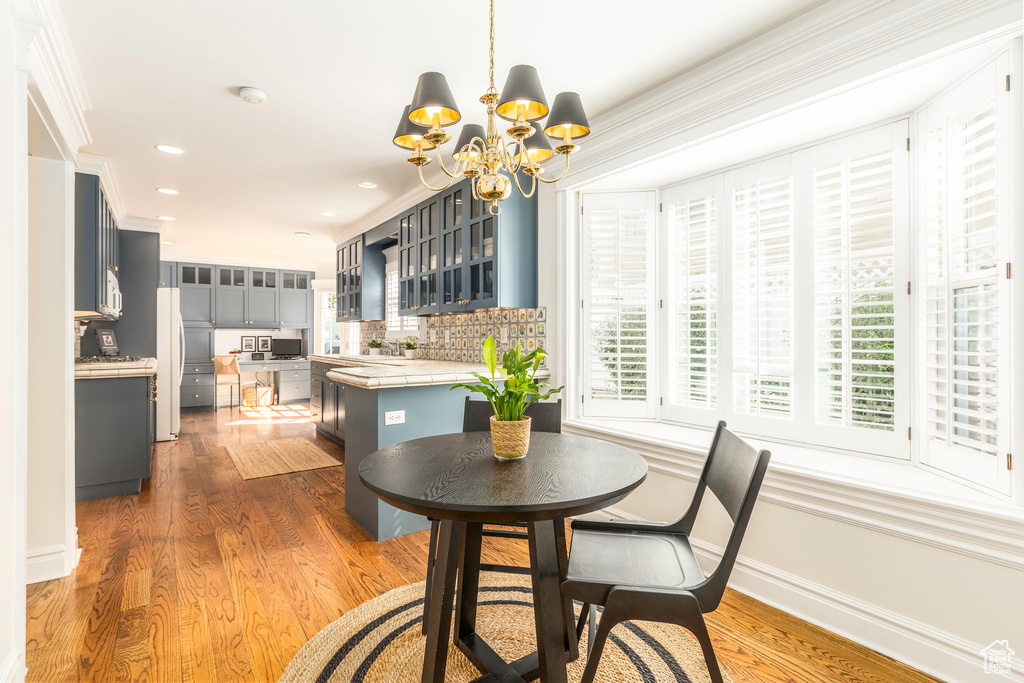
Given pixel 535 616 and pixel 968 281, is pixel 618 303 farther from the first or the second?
pixel 535 616

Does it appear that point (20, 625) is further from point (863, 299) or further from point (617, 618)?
point (863, 299)

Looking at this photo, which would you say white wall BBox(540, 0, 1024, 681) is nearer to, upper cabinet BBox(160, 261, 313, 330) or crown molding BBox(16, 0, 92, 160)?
crown molding BBox(16, 0, 92, 160)

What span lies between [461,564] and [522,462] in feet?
1.39

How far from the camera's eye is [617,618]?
4.22 feet

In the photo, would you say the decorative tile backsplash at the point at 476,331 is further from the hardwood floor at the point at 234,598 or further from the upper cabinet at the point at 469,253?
the hardwood floor at the point at 234,598

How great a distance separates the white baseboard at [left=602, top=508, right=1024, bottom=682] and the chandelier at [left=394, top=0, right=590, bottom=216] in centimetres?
189

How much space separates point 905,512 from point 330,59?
117 inches

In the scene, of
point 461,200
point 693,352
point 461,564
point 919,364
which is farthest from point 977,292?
point 461,200

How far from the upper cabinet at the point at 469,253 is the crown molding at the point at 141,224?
303cm

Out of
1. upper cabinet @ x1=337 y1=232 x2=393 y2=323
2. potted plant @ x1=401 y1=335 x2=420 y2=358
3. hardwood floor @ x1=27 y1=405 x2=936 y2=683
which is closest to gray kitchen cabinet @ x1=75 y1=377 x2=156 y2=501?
hardwood floor @ x1=27 y1=405 x2=936 y2=683

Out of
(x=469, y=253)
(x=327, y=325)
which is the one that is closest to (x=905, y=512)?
(x=469, y=253)

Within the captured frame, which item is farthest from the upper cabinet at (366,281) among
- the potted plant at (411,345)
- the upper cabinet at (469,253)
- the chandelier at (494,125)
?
the chandelier at (494,125)

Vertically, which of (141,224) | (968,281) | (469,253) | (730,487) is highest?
(141,224)

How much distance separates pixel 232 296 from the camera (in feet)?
26.8
